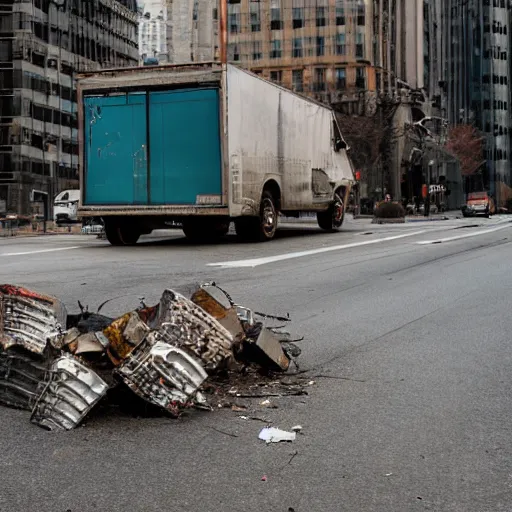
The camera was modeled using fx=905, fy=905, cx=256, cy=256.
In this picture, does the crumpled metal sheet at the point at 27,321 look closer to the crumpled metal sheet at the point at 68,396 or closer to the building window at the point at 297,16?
the crumpled metal sheet at the point at 68,396

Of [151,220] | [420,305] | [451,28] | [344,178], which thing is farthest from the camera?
[451,28]

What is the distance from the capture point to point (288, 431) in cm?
432

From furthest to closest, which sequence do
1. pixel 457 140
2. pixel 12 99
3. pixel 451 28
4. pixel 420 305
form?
pixel 451 28
pixel 457 140
pixel 12 99
pixel 420 305

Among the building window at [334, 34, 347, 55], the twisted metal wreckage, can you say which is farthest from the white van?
the building window at [334, 34, 347, 55]

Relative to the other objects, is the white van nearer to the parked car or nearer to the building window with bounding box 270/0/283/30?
the parked car

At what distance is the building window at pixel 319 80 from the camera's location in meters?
95.2

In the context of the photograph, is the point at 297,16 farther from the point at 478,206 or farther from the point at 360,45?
the point at 478,206

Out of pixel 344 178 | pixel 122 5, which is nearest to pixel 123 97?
pixel 344 178

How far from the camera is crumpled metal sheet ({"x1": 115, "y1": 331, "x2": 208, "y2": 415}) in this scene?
4422 millimetres

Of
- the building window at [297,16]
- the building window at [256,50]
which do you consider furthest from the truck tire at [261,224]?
the building window at [297,16]

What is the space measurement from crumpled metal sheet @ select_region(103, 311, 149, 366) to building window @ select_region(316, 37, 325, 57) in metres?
94.6

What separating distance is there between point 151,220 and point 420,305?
429 inches

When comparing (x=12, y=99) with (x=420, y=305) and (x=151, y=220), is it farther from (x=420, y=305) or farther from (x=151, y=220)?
(x=420, y=305)

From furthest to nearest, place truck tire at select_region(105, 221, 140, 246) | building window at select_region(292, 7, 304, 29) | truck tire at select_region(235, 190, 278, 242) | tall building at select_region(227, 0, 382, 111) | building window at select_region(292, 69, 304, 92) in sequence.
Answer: building window at select_region(292, 7, 304, 29), building window at select_region(292, 69, 304, 92), tall building at select_region(227, 0, 382, 111), truck tire at select_region(105, 221, 140, 246), truck tire at select_region(235, 190, 278, 242)
